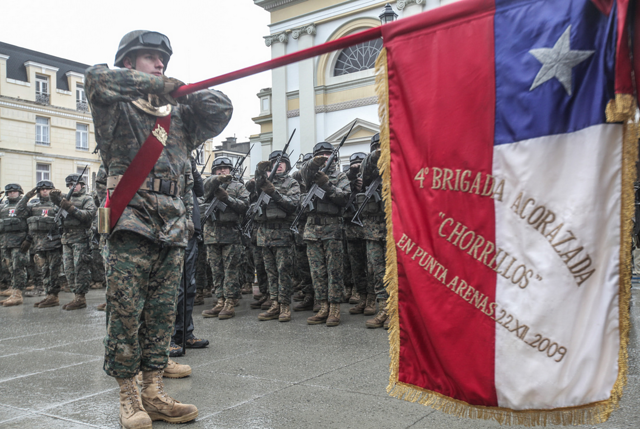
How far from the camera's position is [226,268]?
23.8ft

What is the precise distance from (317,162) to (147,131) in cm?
325

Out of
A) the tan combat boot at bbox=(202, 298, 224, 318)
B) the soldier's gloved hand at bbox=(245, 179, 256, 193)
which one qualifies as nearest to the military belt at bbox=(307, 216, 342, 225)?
the soldier's gloved hand at bbox=(245, 179, 256, 193)

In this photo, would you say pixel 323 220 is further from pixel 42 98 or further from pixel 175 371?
pixel 42 98

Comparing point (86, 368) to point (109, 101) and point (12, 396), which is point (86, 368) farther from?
point (109, 101)

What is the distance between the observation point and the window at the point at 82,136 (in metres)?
34.0

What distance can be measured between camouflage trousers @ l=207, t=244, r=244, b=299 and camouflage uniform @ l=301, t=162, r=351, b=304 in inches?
45.0

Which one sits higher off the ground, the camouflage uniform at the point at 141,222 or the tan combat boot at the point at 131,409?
the camouflage uniform at the point at 141,222

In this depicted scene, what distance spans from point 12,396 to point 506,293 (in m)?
3.41

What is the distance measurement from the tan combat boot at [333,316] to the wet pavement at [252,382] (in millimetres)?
146

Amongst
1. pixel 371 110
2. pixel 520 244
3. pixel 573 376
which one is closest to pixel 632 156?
pixel 520 244

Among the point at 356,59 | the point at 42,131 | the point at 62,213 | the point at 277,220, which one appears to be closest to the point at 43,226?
the point at 62,213

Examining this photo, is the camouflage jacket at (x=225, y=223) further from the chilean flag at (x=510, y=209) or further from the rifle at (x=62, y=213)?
the chilean flag at (x=510, y=209)

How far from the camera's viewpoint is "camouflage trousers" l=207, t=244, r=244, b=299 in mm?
7121

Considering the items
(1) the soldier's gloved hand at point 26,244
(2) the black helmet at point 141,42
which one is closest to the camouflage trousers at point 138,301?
(2) the black helmet at point 141,42
